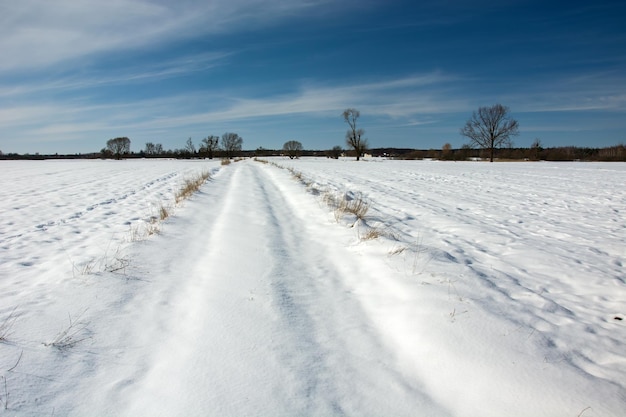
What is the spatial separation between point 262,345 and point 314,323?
57 centimetres

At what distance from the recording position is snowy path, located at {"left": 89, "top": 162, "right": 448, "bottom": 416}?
220cm

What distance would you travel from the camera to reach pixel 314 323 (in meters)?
3.20

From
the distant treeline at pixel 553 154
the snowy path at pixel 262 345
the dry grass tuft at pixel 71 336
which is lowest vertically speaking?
the snowy path at pixel 262 345

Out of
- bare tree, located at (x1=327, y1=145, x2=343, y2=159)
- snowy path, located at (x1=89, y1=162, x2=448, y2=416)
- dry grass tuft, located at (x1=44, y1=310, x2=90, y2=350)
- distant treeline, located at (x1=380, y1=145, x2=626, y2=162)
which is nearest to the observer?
snowy path, located at (x1=89, y1=162, x2=448, y2=416)

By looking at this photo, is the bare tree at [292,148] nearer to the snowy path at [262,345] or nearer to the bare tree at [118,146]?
the bare tree at [118,146]

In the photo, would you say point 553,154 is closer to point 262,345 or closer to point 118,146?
point 262,345

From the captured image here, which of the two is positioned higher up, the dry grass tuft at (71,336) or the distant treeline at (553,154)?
the distant treeline at (553,154)

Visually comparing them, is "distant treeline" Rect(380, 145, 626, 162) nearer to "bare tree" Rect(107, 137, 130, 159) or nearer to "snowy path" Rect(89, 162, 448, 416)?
"snowy path" Rect(89, 162, 448, 416)

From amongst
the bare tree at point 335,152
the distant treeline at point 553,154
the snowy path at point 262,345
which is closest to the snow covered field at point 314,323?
the snowy path at point 262,345

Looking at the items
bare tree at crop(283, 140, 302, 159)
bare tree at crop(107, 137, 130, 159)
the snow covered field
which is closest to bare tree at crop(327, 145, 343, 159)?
bare tree at crop(283, 140, 302, 159)

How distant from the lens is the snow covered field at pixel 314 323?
87.6 inches

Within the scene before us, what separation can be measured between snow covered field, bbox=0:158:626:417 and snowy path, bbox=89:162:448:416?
13 millimetres

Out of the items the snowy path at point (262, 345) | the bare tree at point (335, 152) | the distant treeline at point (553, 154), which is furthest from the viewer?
the bare tree at point (335, 152)

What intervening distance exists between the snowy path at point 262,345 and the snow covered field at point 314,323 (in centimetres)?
1
